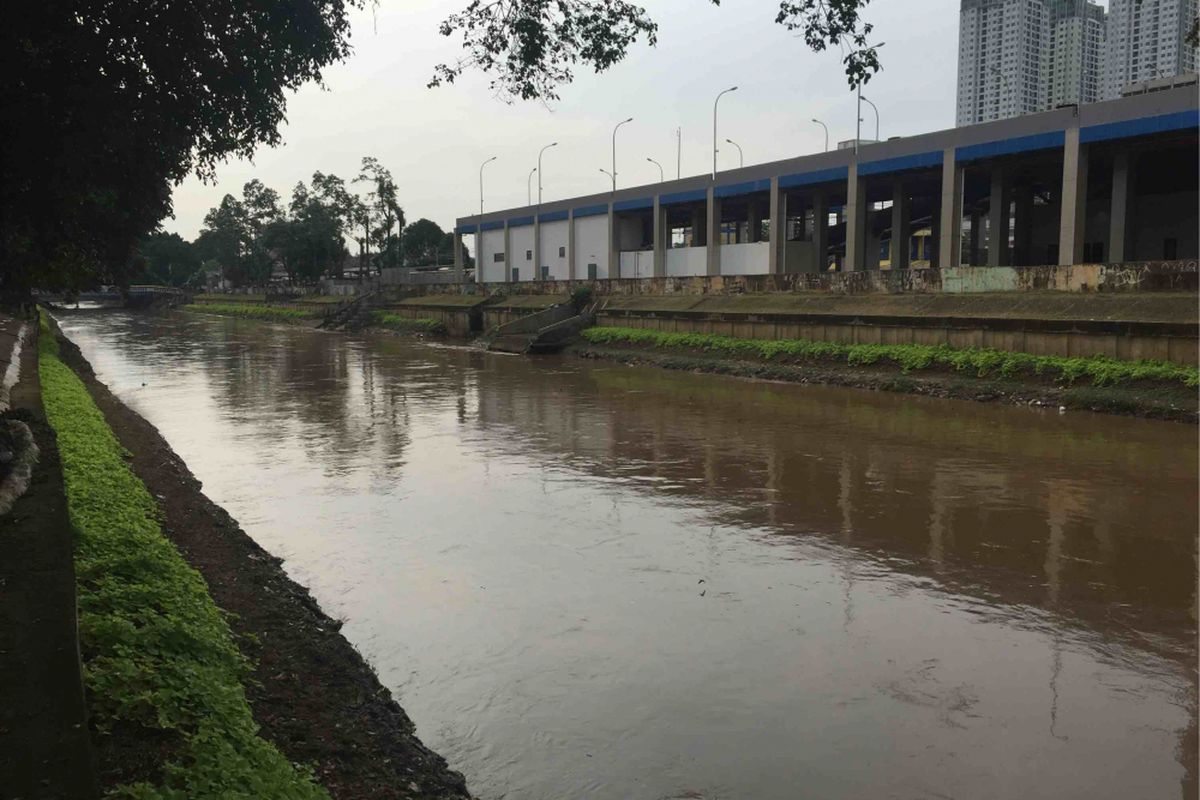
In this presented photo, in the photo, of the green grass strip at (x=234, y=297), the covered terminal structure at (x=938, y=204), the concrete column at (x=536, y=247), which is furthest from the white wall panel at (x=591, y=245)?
the green grass strip at (x=234, y=297)

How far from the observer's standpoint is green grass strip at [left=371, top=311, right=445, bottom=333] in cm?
4620

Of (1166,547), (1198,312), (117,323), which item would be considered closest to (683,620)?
(1166,547)

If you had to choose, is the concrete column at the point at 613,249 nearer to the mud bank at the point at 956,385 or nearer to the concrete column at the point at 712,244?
the concrete column at the point at 712,244

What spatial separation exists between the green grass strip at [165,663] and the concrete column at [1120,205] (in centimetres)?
3000

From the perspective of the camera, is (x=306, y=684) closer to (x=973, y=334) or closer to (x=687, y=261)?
(x=973, y=334)

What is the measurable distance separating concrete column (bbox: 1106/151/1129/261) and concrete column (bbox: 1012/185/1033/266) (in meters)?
8.80

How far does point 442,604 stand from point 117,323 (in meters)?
61.4

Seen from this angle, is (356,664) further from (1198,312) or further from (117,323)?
(117,323)

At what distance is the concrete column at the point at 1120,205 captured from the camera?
2945 cm

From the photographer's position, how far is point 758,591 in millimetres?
7582

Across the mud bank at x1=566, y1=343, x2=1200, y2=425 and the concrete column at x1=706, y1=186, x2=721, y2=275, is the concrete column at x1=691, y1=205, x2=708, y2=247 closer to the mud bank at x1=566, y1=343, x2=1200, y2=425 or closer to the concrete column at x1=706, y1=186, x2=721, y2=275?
the concrete column at x1=706, y1=186, x2=721, y2=275

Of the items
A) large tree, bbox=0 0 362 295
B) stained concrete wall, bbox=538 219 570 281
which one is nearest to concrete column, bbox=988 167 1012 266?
stained concrete wall, bbox=538 219 570 281

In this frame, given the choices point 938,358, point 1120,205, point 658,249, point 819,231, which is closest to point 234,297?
point 658,249

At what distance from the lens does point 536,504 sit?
1066 cm
